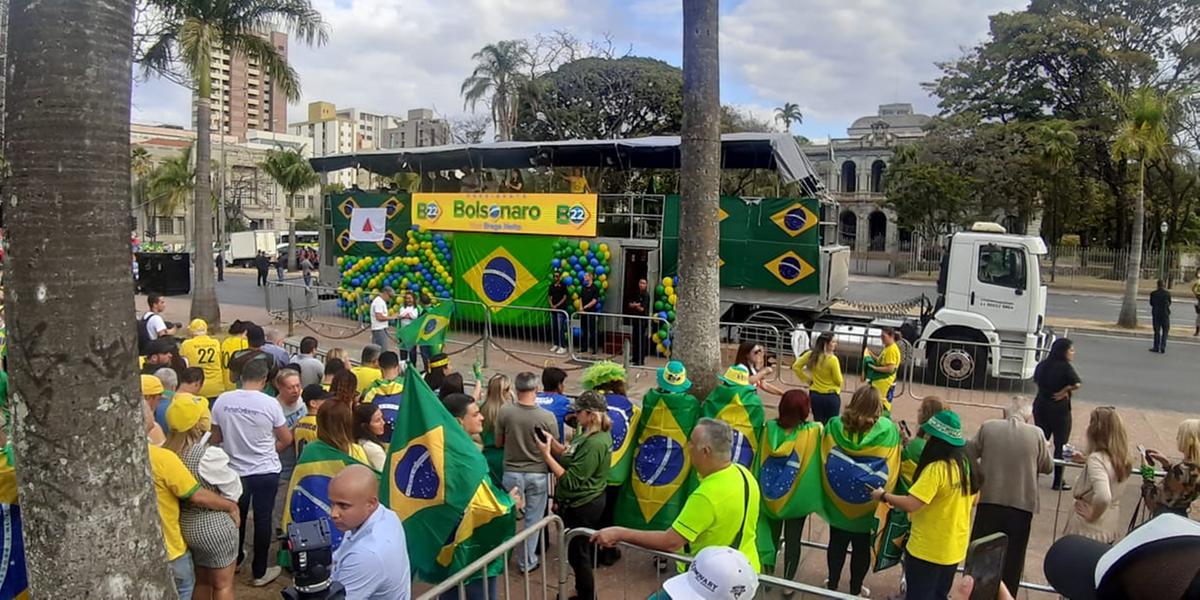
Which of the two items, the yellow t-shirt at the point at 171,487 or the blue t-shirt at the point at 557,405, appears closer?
the yellow t-shirt at the point at 171,487

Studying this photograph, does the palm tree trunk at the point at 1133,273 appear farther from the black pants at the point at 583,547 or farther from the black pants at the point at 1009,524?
the black pants at the point at 583,547

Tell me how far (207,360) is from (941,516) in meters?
6.73

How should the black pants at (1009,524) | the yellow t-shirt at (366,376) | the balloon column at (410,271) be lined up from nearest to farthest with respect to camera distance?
the black pants at (1009,524) → the yellow t-shirt at (366,376) → the balloon column at (410,271)

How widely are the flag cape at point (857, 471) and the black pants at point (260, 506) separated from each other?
385 cm

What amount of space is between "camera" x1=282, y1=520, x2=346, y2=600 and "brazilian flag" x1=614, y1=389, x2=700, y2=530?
2249 mm

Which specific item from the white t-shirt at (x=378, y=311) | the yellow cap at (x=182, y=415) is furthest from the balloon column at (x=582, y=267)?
the yellow cap at (x=182, y=415)

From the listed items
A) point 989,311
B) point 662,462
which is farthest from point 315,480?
point 989,311

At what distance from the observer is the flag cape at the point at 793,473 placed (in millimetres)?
5172

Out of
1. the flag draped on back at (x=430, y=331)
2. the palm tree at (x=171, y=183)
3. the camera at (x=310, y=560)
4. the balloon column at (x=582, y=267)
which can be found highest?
the palm tree at (x=171, y=183)

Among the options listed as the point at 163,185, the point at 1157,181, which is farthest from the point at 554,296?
the point at 163,185

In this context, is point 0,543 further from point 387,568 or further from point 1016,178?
point 1016,178

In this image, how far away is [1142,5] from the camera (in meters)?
38.8

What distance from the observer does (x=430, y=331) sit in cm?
1101

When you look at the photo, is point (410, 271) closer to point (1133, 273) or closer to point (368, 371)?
point (368, 371)
